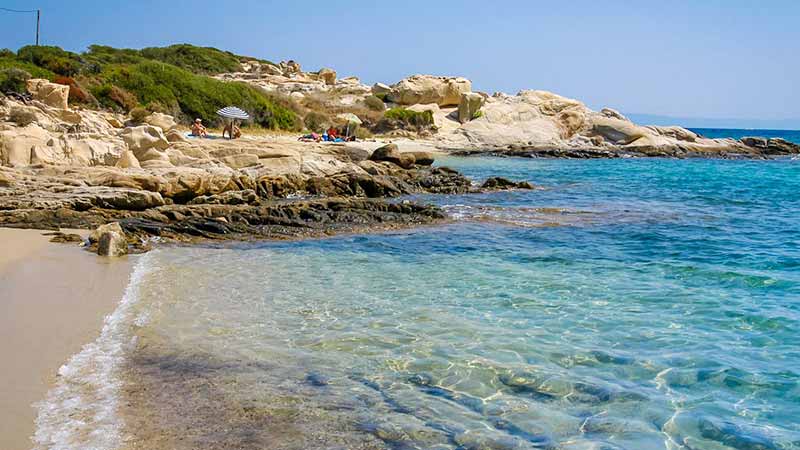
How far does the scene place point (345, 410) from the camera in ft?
17.1

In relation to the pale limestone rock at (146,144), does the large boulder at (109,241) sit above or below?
below

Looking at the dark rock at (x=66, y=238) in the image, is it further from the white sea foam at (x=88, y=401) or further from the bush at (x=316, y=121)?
the bush at (x=316, y=121)

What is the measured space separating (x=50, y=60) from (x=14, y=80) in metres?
10.2

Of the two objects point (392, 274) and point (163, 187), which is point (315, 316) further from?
point (163, 187)

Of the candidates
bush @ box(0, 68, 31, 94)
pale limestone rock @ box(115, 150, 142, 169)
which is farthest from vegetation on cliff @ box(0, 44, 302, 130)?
pale limestone rock @ box(115, 150, 142, 169)

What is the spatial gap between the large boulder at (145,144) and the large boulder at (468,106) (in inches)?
1424

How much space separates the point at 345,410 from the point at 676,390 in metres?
2.74

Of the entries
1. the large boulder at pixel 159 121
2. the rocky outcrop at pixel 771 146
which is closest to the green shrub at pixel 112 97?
the large boulder at pixel 159 121

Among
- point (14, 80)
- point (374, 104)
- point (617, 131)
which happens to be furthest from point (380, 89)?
point (14, 80)

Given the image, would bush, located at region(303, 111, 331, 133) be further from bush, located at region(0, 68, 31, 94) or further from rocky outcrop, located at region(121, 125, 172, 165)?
rocky outcrop, located at region(121, 125, 172, 165)

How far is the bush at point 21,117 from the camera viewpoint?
21.2 m

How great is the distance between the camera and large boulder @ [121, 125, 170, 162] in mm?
18547

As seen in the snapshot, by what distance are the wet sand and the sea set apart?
6.9 inches

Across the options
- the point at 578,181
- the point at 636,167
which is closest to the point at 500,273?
the point at 578,181
